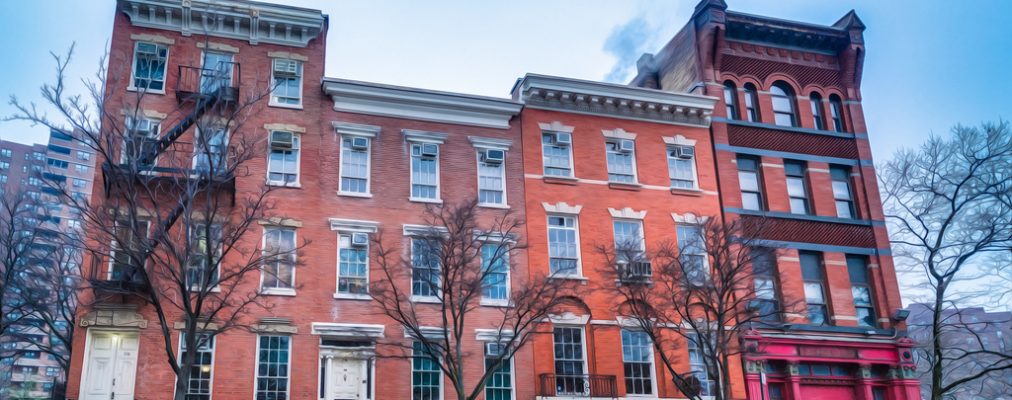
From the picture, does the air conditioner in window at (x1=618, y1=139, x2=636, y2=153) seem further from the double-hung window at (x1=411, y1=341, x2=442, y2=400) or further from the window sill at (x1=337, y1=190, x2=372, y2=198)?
the double-hung window at (x1=411, y1=341, x2=442, y2=400)

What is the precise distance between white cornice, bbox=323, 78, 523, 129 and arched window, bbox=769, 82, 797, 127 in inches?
413

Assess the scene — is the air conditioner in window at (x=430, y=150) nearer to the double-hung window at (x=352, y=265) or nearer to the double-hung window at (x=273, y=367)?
the double-hung window at (x=352, y=265)

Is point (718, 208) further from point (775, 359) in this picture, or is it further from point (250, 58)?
point (250, 58)

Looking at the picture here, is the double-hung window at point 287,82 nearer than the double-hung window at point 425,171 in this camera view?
Yes

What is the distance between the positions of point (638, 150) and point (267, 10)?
13.2 m

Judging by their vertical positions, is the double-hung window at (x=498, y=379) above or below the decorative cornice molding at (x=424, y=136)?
below

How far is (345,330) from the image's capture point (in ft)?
75.7

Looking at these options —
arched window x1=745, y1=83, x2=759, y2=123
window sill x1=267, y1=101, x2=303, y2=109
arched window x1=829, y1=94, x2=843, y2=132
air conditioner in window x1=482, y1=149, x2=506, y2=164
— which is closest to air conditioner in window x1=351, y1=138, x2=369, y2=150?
window sill x1=267, y1=101, x2=303, y2=109

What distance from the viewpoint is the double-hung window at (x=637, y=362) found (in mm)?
25484

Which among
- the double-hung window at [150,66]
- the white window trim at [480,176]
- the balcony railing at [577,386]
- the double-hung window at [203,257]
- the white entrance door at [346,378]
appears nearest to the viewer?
the double-hung window at [203,257]

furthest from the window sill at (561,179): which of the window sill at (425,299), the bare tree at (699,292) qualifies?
the window sill at (425,299)

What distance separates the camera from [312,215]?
24109mm

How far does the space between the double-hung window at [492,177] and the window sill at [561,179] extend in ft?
4.68

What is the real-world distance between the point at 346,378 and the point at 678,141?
1420 centimetres
